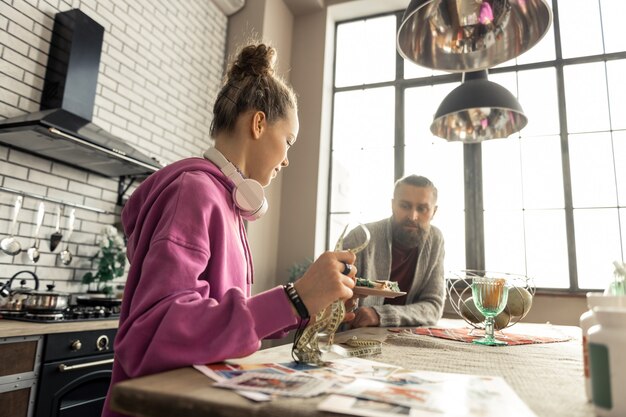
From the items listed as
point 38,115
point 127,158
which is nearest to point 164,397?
point 38,115

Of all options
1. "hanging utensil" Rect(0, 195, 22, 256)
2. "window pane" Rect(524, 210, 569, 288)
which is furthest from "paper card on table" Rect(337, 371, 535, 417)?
"window pane" Rect(524, 210, 569, 288)

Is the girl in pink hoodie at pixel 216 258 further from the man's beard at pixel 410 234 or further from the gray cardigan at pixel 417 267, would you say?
the man's beard at pixel 410 234

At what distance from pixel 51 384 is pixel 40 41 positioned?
5.75 feet

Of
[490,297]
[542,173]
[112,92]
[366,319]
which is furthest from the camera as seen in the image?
[542,173]

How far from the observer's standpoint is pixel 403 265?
2.23 meters

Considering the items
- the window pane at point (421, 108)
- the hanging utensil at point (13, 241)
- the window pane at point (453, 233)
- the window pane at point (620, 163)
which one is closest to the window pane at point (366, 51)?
the window pane at point (421, 108)

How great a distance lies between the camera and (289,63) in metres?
4.46

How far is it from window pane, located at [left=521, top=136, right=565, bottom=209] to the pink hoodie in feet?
11.4

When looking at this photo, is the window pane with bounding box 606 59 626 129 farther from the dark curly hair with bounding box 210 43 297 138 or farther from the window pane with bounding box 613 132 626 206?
the dark curly hair with bounding box 210 43 297 138

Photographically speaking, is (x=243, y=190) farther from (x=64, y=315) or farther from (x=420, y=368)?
(x=64, y=315)

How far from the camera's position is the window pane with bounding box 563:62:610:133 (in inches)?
142

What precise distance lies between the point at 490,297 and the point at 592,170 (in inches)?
116

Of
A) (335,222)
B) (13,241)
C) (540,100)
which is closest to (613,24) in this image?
(540,100)

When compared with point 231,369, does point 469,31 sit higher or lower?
higher
